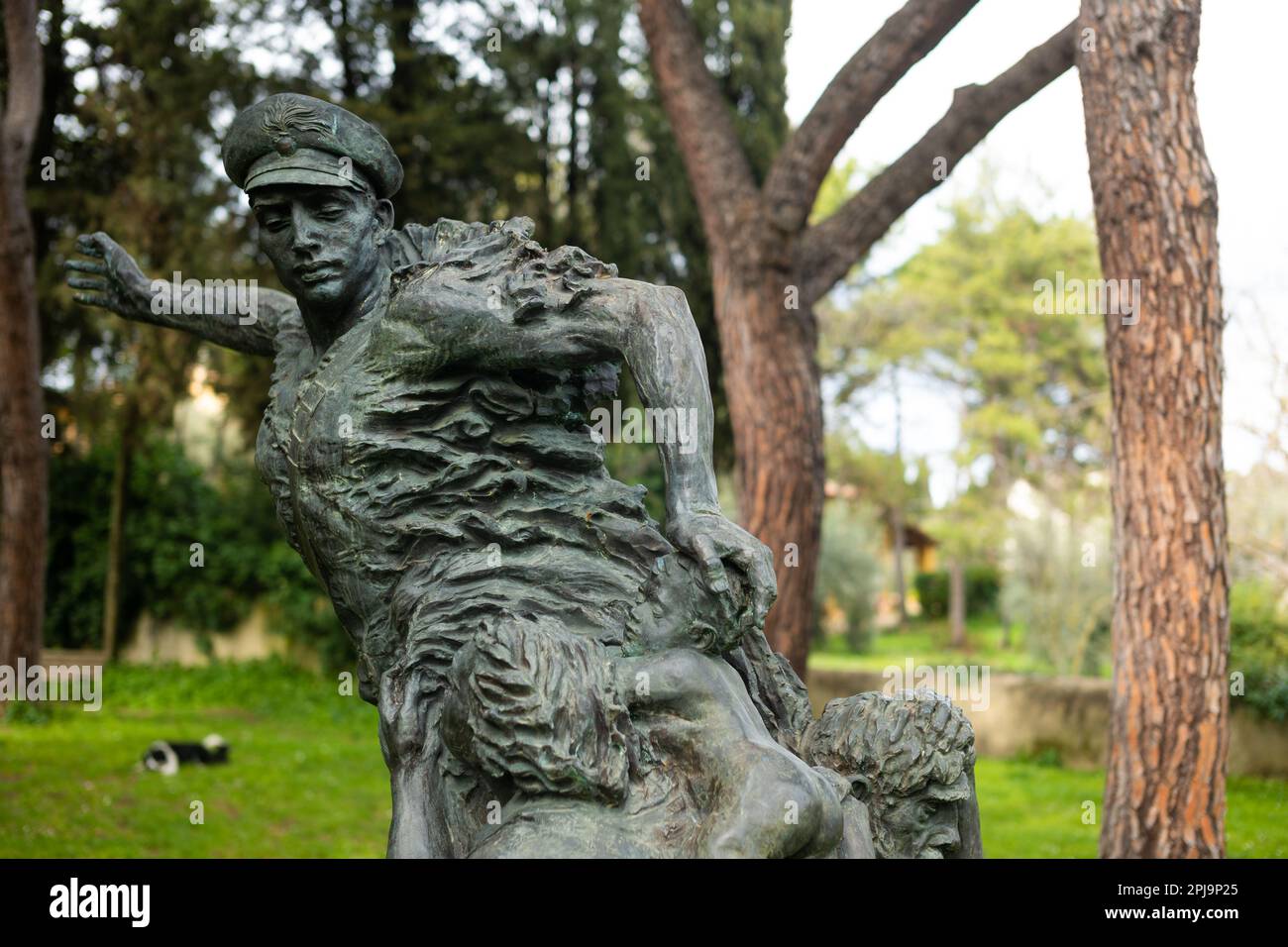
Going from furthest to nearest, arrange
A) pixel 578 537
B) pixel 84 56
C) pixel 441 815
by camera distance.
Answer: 1. pixel 84 56
2. pixel 578 537
3. pixel 441 815

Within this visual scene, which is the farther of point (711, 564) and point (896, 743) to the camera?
point (896, 743)

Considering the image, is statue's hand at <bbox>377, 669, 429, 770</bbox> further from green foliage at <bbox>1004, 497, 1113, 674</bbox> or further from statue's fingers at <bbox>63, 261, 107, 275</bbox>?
green foliage at <bbox>1004, 497, 1113, 674</bbox>

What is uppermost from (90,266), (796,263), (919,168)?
(919,168)

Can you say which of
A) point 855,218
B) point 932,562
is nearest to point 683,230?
point 855,218

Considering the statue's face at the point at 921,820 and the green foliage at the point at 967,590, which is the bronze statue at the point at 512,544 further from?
the green foliage at the point at 967,590

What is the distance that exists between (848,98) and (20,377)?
6144 millimetres

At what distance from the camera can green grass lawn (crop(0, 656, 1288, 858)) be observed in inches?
286

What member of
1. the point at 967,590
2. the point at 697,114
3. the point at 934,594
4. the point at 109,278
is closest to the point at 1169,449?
the point at 697,114

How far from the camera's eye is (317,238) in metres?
2.63

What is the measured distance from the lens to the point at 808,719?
276cm

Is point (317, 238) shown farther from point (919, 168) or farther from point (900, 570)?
point (900, 570)

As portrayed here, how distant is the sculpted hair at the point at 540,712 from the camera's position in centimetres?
218
